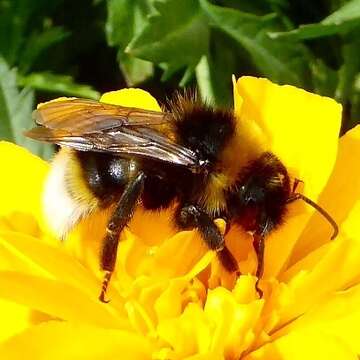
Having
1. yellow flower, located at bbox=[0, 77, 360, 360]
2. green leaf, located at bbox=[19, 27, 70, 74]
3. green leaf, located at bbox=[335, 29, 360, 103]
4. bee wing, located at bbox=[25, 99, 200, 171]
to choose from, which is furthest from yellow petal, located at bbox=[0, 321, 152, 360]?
green leaf, located at bbox=[19, 27, 70, 74]

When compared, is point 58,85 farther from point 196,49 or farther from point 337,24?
point 337,24

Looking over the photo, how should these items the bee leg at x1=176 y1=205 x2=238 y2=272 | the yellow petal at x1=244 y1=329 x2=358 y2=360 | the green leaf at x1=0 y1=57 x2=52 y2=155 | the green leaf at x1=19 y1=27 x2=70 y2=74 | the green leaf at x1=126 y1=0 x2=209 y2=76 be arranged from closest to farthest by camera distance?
the yellow petal at x1=244 y1=329 x2=358 y2=360 → the bee leg at x1=176 y1=205 x2=238 y2=272 → the green leaf at x1=126 y1=0 x2=209 y2=76 → the green leaf at x1=0 y1=57 x2=52 y2=155 → the green leaf at x1=19 y1=27 x2=70 y2=74

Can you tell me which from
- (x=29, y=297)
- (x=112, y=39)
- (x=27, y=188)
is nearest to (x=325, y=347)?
(x=29, y=297)

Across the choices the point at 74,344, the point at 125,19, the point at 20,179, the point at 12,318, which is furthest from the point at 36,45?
the point at 74,344

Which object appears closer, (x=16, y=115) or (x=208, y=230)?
(x=208, y=230)

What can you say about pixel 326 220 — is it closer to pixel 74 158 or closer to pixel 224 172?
pixel 224 172

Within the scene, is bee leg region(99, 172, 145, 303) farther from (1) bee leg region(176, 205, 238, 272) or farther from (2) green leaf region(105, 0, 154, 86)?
(2) green leaf region(105, 0, 154, 86)
